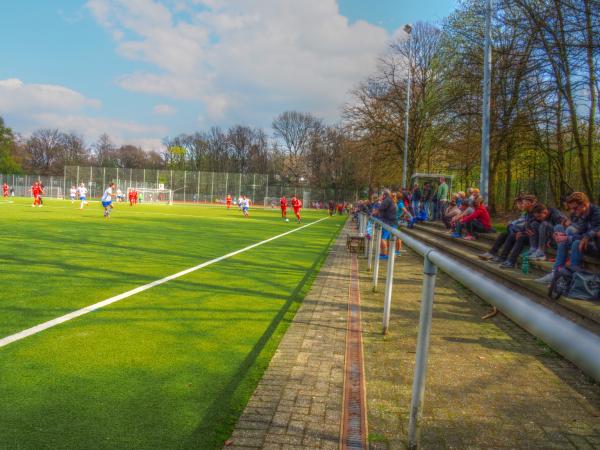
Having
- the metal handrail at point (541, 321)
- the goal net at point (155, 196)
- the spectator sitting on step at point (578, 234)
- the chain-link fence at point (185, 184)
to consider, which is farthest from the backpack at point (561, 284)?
the chain-link fence at point (185, 184)

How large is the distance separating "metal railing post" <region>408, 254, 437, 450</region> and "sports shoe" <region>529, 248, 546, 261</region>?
6141 mm

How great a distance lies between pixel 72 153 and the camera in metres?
98.1

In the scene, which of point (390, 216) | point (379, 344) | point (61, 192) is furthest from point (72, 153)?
point (379, 344)

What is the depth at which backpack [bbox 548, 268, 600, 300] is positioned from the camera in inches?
219

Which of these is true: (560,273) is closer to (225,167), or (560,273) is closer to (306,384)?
(306,384)

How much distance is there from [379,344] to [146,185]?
8000 centimetres

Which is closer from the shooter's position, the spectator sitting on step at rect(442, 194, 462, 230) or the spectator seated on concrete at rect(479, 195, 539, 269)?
the spectator seated on concrete at rect(479, 195, 539, 269)

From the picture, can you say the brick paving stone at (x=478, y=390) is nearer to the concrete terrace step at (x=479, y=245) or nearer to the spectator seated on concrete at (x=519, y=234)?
the concrete terrace step at (x=479, y=245)

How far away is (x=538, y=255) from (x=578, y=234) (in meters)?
1.57

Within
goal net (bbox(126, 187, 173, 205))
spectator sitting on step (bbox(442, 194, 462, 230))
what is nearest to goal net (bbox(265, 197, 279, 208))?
goal net (bbox(126, 187, 173, 205))

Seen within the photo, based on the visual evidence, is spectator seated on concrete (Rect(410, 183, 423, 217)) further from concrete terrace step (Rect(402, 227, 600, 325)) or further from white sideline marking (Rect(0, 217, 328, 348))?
white sideline marking (Rect(0, 217, 328, 348))

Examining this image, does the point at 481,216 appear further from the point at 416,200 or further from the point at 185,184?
the point at 185,184

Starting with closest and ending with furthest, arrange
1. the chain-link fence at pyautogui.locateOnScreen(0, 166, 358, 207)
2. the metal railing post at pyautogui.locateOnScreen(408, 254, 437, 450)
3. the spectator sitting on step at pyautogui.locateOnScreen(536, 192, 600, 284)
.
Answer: the metal railing post at pyautogui.locateOnScreen(408, 254, 437, 450) < the spectator sitting on step at pyautogui.locateOnScreen(536, 192, 600, 284) < the chain-link fence at pyautogui.locateOnScreen(0, 166, 358, 207)

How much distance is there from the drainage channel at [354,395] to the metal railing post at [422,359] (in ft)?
1.00
